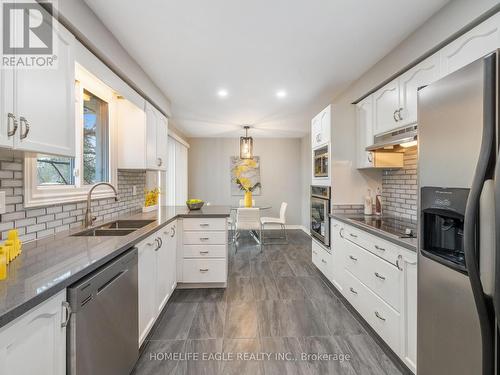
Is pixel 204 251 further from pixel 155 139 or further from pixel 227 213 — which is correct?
pixel 155 139

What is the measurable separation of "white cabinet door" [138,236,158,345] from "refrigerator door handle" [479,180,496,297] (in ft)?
5.80

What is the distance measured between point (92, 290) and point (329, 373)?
1538 millimetres

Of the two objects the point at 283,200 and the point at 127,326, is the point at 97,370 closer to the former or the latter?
the point at 127,326

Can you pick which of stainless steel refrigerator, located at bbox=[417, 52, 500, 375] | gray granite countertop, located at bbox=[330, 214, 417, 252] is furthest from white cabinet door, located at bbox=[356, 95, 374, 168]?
stainless steel refrigerator, located at bbox=[417, 52, 500, 375]

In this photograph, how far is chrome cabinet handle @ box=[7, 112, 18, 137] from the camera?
3.28ft

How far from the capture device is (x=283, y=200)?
21.0 ft

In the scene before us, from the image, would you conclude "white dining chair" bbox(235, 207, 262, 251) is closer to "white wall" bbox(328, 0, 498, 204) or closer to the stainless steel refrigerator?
"white wall" bbox(328, 0, 498, 204)

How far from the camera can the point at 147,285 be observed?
178 cm

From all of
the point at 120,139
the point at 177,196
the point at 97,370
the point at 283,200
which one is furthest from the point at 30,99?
the point at 283,200

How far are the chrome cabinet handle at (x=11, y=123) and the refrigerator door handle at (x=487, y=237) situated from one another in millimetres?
1864

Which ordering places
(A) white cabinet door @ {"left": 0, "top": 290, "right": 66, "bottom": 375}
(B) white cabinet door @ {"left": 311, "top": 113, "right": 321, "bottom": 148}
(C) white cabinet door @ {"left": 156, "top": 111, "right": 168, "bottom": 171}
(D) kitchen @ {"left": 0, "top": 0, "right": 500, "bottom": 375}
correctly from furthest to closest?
(B) white cabinet door @ {"left": 311, "top": 113, "right": 321, "bottom": 148}
(C) white cabinet door @ {"left": 156, "top": 111, "right": 168, "bottom": 171}
(D) kitchen @ {"left": 0, "top": 0, "right": 500, "bottom": 375}
(A) white cabinet door @ {"left": 0, "top": 290, "right": 66, "bottom": 375}

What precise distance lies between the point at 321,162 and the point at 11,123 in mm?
2810

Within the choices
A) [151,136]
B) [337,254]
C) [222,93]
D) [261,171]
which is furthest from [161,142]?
[261,171]

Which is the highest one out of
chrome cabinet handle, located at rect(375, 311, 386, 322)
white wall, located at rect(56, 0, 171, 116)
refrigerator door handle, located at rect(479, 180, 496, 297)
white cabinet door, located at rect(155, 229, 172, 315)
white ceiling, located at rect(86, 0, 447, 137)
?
white ceiling, located at rect(86, 0, 447, 137)
